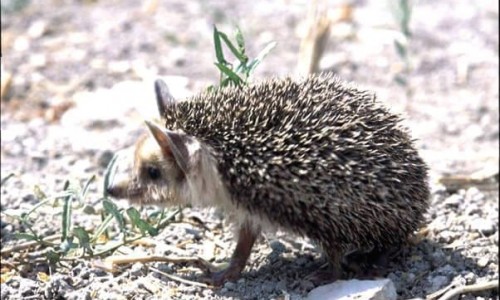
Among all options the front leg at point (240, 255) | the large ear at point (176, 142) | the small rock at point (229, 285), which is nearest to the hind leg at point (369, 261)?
the front leg at point (240, 255)

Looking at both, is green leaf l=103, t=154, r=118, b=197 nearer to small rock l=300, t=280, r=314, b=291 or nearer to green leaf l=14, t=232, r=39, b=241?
green leaf l=14, t=232, r=39, b=241

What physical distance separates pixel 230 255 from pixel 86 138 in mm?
2870

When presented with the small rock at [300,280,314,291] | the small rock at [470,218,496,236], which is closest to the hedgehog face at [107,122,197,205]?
the small rock at [300,280,314,291]

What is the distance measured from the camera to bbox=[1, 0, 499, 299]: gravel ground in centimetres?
617

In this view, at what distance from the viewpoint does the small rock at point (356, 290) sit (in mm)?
5609

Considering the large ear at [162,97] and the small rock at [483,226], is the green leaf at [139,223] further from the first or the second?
the small rock at [483,226]

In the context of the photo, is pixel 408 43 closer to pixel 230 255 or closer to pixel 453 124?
pixel 453 124

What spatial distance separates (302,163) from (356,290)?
2.49 ft

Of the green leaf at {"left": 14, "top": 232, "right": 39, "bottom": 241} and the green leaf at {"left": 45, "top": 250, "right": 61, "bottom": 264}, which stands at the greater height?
the green leaf at {"left": 14, "top": 232, "right": 39, "bottom": 241}

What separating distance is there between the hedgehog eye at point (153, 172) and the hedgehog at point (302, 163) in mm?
147

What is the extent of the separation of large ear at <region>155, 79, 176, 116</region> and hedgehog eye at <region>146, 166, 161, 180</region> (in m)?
0.34

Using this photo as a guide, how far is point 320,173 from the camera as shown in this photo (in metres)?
5.73

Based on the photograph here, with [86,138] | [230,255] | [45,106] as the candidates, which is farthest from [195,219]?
[45,106]

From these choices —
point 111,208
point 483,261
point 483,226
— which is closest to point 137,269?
point 111,208
